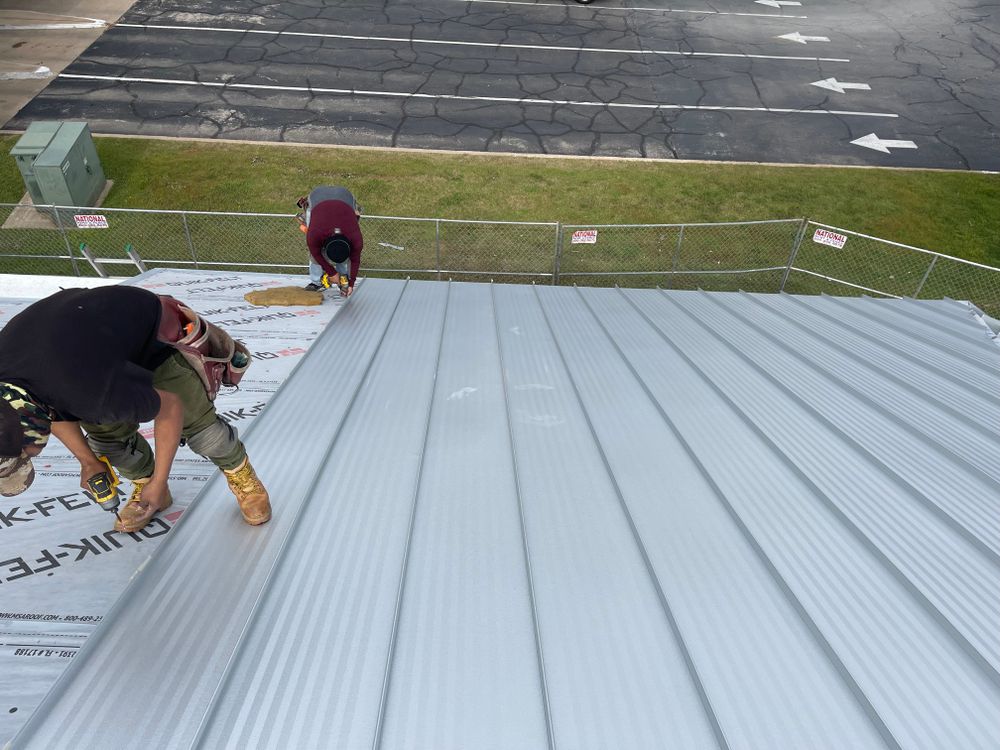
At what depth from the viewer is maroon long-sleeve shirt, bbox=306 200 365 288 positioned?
257 inches

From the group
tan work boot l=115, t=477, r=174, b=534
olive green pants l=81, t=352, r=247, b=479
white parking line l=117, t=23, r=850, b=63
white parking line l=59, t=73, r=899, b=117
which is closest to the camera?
olive green pants l=81, t=352, r=247, b=479

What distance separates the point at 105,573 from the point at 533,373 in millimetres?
3120

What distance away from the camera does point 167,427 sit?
8.73 ft

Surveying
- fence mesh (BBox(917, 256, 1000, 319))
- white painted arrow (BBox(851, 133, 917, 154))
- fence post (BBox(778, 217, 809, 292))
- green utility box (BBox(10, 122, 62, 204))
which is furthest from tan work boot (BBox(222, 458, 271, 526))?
white painted arrow (BBox(851, 133, 917, 154))

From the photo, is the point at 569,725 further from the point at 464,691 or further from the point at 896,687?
the point at 896,687

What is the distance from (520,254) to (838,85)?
14.4 meters

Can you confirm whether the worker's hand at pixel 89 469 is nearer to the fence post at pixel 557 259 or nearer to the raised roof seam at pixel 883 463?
the raised roof seam at pixel 883 463

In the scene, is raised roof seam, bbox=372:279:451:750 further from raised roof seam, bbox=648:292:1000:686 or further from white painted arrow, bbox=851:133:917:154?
white painted arrow, bbox=851:133:917:154

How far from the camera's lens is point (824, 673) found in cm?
217

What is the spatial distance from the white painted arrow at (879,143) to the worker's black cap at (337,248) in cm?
1602

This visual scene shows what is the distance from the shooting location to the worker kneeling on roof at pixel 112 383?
7.22 ft

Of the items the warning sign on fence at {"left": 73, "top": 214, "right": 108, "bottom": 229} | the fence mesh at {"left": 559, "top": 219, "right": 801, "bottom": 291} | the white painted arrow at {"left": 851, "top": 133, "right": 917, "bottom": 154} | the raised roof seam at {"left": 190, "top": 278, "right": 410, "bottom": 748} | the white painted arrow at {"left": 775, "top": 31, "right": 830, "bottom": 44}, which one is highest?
the white painted arrow at {"left": 775, "top": 31, "right": 830, "bottom": 44}

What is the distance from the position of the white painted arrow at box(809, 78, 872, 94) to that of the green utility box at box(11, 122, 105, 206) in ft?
67.4

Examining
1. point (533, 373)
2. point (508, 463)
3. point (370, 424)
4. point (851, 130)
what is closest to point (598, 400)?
point (533, 373)
